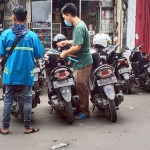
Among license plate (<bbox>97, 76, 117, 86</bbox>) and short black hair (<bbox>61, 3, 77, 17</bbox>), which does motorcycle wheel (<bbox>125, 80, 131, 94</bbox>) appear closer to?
license plate (<bbox>97, 76, 117, 86</bbox>)

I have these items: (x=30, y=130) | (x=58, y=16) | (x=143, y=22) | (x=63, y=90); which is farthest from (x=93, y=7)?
(x=30, y=130)

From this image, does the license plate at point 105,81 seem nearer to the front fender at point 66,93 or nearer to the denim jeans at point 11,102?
the front fender at point 66,93

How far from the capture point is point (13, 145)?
473 centimetres

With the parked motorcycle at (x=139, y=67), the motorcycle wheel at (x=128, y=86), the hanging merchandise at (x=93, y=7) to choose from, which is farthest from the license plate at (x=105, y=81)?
the hanging merchandise at (x=93, y=7)

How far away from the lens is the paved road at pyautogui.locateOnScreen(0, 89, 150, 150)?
4691mm

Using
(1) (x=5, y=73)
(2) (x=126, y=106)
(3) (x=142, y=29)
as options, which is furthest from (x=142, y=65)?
(1) (x=5, y=73)

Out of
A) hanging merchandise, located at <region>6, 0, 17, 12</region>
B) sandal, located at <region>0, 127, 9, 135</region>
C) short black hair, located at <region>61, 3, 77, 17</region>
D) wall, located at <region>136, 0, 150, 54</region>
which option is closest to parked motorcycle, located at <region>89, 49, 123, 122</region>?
short black hair, located at <region>61, 3, 77, 17</region>

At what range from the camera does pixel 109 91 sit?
562 centimetres

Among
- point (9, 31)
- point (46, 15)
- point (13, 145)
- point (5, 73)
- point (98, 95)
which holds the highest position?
point (46, 15)

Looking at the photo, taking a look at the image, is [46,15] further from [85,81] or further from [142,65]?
[85,81]

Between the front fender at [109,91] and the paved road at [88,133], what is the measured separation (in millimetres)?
465

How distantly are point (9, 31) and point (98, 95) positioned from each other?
1898mm

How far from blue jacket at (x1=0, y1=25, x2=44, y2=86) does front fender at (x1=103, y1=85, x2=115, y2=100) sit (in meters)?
1.33

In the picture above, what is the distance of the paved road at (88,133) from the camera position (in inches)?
185
